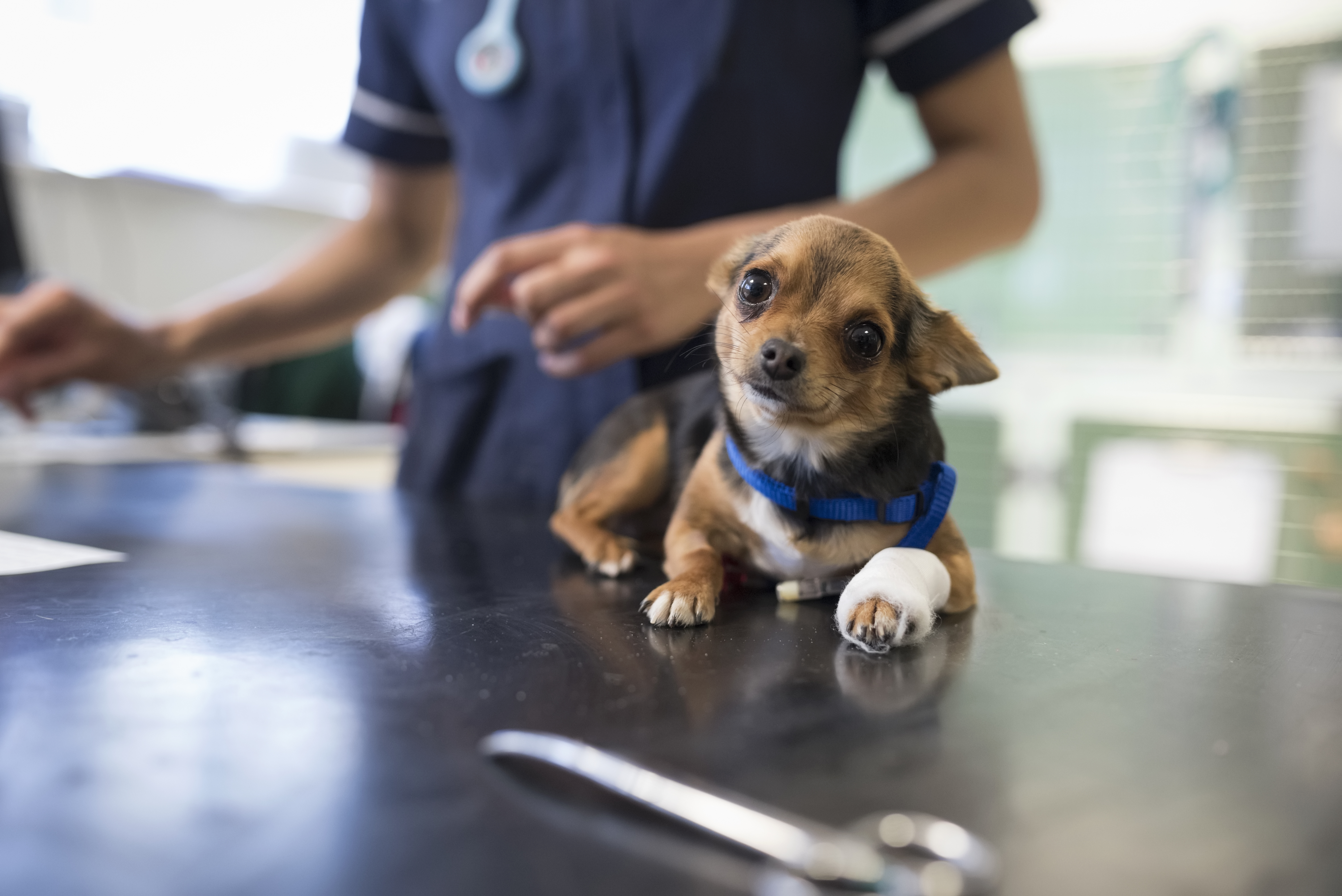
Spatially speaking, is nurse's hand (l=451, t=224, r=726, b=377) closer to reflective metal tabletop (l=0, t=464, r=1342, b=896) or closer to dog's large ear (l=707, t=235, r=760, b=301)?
dog's large ear (l=707, t=235, r=760, b=301)

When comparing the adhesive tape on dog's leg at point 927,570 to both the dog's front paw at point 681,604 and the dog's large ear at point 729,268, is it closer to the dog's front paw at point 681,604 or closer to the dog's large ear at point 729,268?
the dog's front paw at point 681,604

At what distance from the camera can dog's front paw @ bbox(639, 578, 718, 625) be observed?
2.19ft

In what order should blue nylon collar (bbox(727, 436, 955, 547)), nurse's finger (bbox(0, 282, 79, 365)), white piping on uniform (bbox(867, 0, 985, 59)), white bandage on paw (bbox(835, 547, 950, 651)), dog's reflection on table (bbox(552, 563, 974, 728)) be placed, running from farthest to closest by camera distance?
nurse's finger (bbox(0, 282, 79, 365)) < white piping on uniform (bbox(867, 0, 985, 59)) < blue nylon collar (bbox(727, 436, 955, 547)) < white bandage on paw (bbox(835, 547, 950, 651)) < dog's reflection on table (bbox(552, 563, 974, 728))

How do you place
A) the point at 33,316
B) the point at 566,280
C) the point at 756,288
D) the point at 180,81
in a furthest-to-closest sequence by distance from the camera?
1. the point at 180,81
2. the point at 33,316
3. the point at 566,280
4. the point at 756,288

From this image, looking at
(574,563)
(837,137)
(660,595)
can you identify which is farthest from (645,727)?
(837,137)

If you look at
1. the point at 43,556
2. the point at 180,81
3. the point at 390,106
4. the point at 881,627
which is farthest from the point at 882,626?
the point at 180,81

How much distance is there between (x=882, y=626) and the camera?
61 centimetres

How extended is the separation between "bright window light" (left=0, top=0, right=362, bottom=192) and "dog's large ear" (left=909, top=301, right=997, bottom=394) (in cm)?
289

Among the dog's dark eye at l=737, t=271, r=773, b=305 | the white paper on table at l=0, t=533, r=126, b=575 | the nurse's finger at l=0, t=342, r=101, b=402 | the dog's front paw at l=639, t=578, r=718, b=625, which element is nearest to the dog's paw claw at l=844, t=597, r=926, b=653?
the dog's front paw at l=639, t=578, r=718, b=625

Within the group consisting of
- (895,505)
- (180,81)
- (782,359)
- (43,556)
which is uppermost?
(180,81)

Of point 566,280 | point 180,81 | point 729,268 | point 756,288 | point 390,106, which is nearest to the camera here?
point 756,288

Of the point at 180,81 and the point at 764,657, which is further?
the point at 180,81

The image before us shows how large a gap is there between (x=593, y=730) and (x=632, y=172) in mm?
949

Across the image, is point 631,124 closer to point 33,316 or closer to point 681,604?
point 681,604
